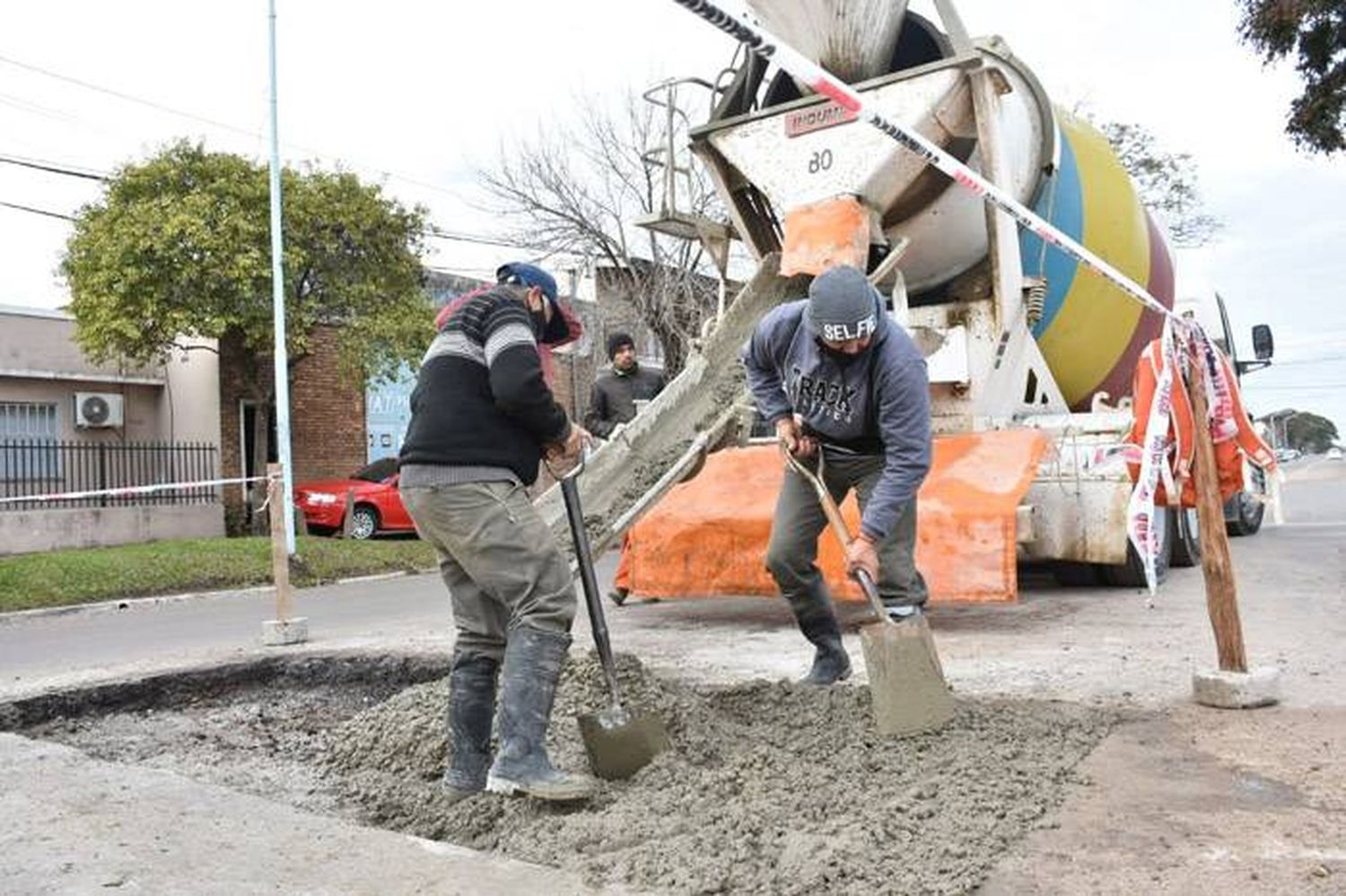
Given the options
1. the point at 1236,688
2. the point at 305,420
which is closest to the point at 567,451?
the point at 1236,688

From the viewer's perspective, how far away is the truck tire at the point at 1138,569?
799 cm

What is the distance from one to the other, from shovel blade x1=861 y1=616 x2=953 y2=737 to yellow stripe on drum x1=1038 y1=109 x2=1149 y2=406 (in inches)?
180

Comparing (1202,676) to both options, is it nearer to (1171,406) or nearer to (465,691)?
(1171,406)

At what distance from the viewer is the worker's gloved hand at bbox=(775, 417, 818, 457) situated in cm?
489

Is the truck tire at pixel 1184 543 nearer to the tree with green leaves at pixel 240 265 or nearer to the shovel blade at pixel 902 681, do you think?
the shovel blade at pixel 902 681

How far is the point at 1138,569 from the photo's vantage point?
8.07 m

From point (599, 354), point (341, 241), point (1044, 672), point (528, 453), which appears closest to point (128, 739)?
point (528, 453)

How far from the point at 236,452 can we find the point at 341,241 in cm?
468

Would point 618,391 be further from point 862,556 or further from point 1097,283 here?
point 862,556

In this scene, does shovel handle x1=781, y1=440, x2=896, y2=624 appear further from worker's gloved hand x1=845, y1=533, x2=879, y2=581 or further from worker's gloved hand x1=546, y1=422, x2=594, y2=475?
worker's gloved hand x1=546, y1=422, x2=594, y2=475


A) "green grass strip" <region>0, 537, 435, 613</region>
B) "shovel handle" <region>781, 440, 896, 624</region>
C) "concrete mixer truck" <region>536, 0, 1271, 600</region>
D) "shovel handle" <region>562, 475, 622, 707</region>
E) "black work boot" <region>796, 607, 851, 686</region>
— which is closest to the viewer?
"shovel handle" <region>562, 475, 622, 707</region>

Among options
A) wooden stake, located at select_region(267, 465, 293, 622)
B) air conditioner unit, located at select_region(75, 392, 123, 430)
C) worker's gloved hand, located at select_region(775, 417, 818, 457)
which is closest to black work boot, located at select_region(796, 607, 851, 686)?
worker's gloved hand, located at select_region(775, 417, 818, 457)

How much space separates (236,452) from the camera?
20359mm

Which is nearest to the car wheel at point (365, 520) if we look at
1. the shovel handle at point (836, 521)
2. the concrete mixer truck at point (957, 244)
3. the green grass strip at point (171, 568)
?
the green grass strip at point (171, 568)
